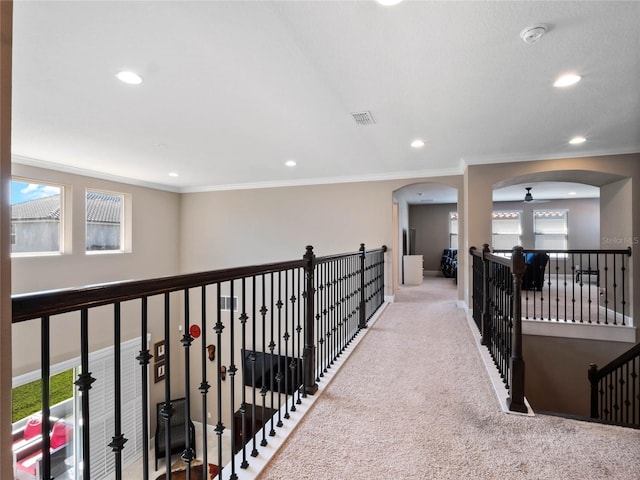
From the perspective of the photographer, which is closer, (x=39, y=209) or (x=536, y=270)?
(x=39, y=209)

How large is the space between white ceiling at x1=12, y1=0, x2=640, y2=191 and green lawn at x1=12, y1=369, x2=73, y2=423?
128 inches

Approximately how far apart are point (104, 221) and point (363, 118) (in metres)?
5.20

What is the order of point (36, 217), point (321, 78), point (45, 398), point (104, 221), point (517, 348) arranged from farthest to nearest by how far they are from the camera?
1. point (104, 221)
2. point (36, 217)
3. point (321, 78)
4. point (517, 348)
5. point (45, 398)

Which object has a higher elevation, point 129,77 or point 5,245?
point 129,77

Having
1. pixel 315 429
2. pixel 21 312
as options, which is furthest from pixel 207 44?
pixel 315 429

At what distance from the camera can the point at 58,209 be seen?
5.02 m

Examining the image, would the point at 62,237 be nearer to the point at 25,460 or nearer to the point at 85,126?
the point at 85,126

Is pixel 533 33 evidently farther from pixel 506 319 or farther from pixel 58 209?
pixel 58 209

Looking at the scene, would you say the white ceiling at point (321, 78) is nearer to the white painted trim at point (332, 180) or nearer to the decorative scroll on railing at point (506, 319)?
the white painted trim at point (332, 180)

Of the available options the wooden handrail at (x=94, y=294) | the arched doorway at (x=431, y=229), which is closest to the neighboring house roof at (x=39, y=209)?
the wooden handrail at (x=94, y=294)

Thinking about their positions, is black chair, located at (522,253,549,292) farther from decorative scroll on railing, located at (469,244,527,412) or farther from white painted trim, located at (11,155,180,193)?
white painted trim, located at (11,155,180,193)

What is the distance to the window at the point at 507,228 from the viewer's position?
9.55 meters

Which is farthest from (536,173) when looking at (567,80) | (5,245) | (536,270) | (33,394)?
(33,394)

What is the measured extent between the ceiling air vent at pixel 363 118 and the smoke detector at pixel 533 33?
1340 millimetres
